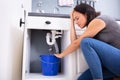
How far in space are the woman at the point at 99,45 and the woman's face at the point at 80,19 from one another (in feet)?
0.06

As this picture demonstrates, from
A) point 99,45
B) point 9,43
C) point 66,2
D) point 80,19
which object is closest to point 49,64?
point 9,43

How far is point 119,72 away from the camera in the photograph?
1.29 metres

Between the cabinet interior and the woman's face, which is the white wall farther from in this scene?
the woman's face

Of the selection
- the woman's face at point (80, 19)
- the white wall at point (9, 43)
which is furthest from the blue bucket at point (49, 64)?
the woman's face at point (80, 19)

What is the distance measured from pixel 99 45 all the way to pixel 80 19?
34 cm

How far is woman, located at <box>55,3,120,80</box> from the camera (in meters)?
1.26

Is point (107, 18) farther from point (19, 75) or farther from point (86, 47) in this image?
point (19, 75)

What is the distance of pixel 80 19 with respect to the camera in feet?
5.01

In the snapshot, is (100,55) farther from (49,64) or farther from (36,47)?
(36,47)

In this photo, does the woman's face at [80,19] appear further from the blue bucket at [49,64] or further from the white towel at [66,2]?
the white towel at [66,2]

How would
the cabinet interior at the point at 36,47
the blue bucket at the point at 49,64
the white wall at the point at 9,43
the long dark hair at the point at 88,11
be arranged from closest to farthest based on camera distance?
1. the white wall at the point at 9,43
2. the long dark hair at the point at 88,11
3. the blue bucket at the point at 49,64
4. the cabinet interior at the point at 36,47

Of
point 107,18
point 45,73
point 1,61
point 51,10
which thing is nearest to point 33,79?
point 45,73

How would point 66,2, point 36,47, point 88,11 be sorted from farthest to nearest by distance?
point 66,2 < point 36,47 < point 88,11

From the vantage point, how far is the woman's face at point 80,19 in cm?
152
